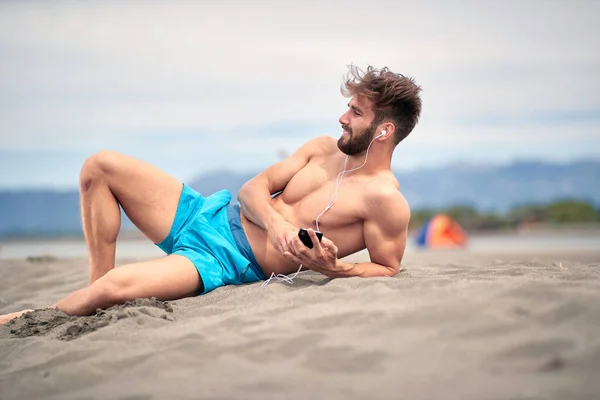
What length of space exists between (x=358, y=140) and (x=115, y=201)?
1386 millimetres

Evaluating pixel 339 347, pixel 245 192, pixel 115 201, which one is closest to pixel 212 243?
pixel 245 192

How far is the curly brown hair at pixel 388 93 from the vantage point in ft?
12.4

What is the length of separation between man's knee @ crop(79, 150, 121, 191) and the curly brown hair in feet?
4.45

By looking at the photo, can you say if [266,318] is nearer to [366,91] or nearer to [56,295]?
[366,91]

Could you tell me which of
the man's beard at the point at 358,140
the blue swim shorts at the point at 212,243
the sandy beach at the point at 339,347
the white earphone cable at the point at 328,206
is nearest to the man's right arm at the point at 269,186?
the blue swim shorts at the point at 212,243

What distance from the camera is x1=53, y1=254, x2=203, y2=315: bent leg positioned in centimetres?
343

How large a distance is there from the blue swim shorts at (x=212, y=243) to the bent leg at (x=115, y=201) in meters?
0.07

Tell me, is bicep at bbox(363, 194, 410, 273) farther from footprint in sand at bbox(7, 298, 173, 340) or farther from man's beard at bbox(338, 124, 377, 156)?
footprint in sand at bbox(7, 298, 173, 340)

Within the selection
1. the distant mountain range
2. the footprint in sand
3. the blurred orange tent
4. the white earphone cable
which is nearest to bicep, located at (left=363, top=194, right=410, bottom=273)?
Result: the white earphone cable

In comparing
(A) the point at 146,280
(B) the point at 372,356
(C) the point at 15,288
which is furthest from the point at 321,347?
(C) the point at 15,288

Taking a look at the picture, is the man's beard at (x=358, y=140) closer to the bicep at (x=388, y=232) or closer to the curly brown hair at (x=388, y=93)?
the curly brown hair at (x=388, y=93)

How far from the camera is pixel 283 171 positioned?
4.08m

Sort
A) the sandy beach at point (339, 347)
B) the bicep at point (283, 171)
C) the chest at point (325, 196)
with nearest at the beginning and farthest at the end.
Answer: the sandy beach at point (339, 347) < the chest at point (325, 196) < the bicep at point (283, 171)

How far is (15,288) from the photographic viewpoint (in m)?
5.14
